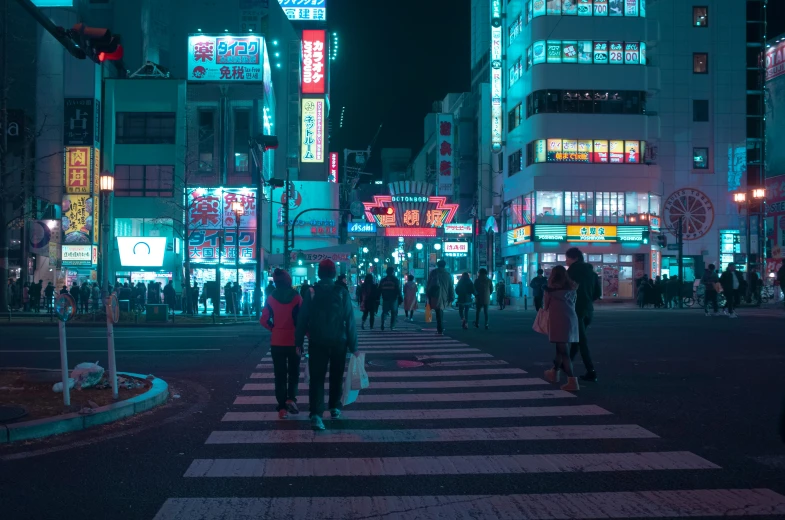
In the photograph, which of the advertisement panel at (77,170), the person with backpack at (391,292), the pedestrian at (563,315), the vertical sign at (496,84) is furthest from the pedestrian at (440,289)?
the vertical sign at (496,84)

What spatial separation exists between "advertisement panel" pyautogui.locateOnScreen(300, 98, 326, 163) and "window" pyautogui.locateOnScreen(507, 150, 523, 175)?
1432 cm

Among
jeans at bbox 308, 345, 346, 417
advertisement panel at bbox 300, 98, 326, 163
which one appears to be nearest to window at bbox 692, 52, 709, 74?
advertisement panel at bbox 300, 98, 326, 163

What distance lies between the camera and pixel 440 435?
7676 mm

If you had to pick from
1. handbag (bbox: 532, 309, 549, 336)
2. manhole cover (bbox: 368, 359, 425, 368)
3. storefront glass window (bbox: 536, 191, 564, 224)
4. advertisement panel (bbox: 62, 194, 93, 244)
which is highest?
storefront glass window (bbox: 536, 191, 564, 224)

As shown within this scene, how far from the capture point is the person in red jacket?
845 centimetres

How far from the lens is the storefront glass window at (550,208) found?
4909 centimetres

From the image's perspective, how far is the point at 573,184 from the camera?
48625 millimetres

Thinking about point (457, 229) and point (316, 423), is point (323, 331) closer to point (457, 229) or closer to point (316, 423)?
point (316, 423)

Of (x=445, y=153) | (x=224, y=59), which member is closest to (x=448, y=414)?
(x=224, y=59)

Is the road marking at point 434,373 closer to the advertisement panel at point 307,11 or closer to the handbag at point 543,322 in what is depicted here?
the handbag at point 543,322

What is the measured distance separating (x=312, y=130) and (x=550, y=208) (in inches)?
730

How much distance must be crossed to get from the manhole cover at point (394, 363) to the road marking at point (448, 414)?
432 cm

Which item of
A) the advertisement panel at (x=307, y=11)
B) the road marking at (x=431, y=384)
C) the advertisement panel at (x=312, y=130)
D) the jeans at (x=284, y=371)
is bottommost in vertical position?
the road marking at (x=431, y=384)

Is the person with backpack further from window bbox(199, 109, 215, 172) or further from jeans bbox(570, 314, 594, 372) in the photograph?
window bbox(199, 109, 215, 172)
